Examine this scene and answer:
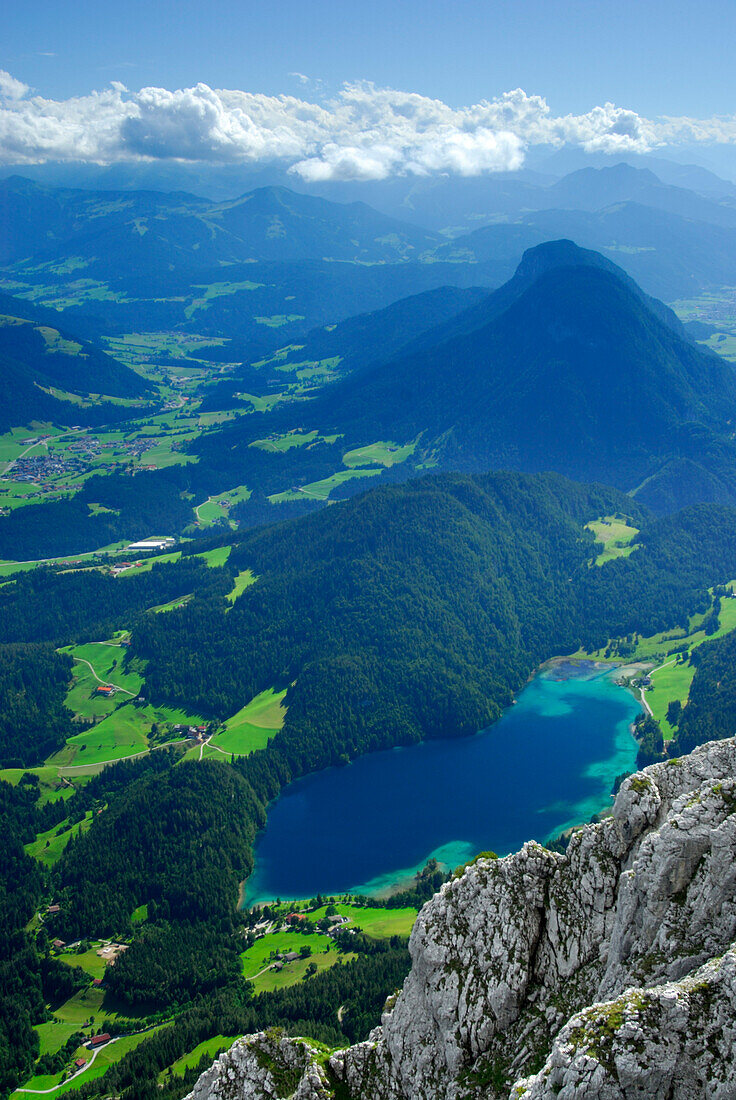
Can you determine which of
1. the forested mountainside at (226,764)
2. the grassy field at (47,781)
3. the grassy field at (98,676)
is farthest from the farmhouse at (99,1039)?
the grassy field at (98,676)

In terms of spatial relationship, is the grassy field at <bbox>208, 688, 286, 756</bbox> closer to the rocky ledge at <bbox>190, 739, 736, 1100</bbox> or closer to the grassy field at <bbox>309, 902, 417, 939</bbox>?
the grassy field at <bbox>309, 902, 417, 939</bbox>

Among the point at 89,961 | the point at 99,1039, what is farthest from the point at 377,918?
the point at 89,961

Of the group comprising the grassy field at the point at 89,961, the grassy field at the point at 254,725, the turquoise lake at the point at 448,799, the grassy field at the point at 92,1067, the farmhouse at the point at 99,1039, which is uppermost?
the grassy field at the point at 254,725

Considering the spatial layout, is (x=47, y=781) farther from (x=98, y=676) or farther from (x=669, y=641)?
(x=669, y=641)

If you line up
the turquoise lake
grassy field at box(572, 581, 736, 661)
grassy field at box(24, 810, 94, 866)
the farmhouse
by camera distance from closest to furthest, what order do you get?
the farmhouse → the turquoise lake → grassy field at box(24, 810, 94, 866) → grassy field at box(572, 581, 736, 661)

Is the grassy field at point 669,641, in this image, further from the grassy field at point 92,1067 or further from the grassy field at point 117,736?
the grassy field at point 92,1067

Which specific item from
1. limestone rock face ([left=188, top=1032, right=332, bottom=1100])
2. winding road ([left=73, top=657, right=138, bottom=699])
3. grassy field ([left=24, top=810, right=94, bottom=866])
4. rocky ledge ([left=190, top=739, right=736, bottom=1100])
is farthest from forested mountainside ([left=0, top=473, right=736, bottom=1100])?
rocky ledge ([left=190, top=739, right=736, bottom=1100])

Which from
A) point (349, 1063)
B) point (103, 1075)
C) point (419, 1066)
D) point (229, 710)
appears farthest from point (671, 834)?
point (229, 710)
